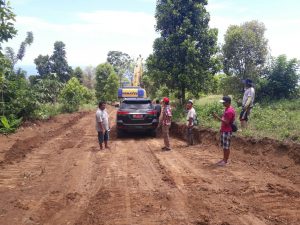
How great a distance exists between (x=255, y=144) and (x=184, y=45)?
30.9 feet

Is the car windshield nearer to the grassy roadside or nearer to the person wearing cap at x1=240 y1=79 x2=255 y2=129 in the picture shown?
the grassy roadside

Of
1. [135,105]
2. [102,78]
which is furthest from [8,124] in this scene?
[102,78]

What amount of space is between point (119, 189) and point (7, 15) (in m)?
9.35

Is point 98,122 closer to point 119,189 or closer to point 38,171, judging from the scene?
point 38,171

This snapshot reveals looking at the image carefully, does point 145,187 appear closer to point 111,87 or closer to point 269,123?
point 269,123

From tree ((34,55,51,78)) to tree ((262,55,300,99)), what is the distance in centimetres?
4149

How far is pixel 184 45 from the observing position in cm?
1920

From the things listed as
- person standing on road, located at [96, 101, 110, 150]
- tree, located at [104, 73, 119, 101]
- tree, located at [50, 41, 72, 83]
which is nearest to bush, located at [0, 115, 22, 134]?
person standing on road, located at [96, 101, 110, 150]

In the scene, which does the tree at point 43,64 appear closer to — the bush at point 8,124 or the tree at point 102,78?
the tree at point 102,78

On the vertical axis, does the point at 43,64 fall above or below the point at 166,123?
above

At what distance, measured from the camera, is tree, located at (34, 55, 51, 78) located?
55.8 m

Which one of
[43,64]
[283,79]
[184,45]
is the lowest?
[283,79]

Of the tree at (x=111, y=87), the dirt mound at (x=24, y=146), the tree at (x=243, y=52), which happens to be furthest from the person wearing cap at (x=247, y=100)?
the tree at (x=111, y=87)

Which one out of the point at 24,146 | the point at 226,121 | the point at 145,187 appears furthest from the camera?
the point at 24,146
